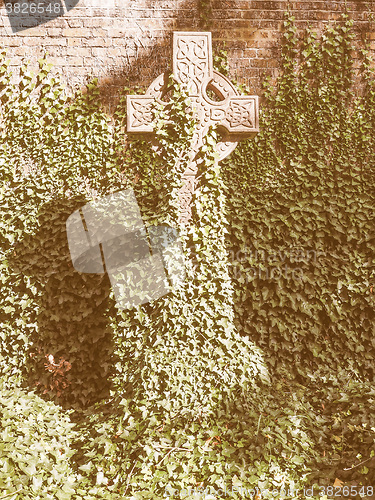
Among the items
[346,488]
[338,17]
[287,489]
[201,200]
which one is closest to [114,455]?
[287,489]

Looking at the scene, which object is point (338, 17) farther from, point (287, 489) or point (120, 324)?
point (287, 489)

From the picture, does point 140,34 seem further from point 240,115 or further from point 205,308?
point 205,308

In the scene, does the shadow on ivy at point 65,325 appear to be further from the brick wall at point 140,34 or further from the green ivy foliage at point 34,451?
the brick wall at point 140,34

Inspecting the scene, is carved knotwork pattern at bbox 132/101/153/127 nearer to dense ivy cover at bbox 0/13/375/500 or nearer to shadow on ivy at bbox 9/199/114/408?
dense ivy cover at bbox 0/13/375/500

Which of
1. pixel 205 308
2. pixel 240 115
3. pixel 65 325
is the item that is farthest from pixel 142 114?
pixel 65 325

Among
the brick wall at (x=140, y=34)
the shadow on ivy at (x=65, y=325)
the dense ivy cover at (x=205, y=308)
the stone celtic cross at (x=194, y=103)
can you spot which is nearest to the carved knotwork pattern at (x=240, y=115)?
the stone celtic cross at (x=194, y=103)

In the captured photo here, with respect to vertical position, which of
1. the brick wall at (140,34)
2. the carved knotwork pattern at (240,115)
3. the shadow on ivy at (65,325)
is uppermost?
the brick wall at (140,34)
